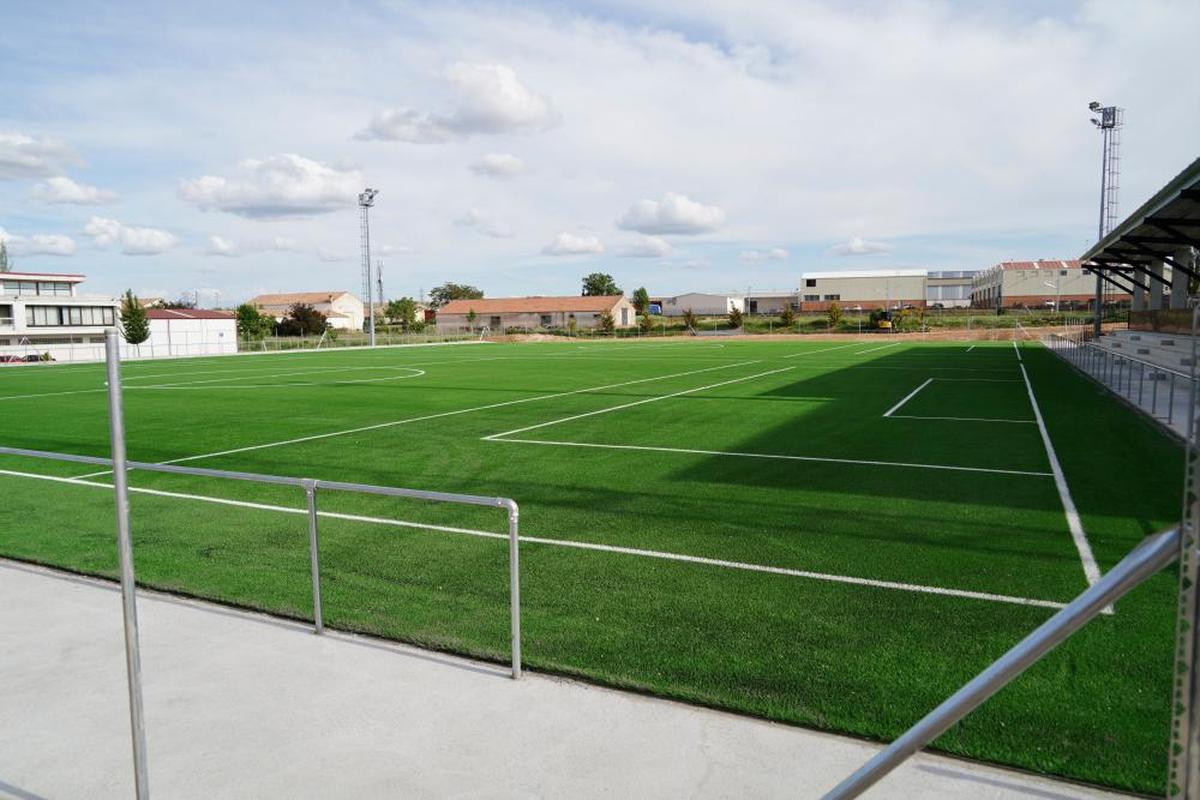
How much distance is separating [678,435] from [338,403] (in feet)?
36.2

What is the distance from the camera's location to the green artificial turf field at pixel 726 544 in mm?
5156

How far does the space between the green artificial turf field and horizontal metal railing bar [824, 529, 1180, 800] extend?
203 centimetres

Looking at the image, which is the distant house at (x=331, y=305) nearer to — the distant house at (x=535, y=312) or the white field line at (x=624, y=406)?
the distant house at (x=535, y=312)

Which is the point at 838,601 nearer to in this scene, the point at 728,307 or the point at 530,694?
the point at 530,694

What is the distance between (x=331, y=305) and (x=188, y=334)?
82.0 m

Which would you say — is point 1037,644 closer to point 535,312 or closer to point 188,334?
point 188,334

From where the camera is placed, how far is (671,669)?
539 cm

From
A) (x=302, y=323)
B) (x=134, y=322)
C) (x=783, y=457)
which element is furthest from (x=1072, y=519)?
(x=302, y=323)

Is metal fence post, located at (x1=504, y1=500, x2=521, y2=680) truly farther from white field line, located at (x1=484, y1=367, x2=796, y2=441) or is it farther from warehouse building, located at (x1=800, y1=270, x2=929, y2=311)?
warehouse building, located at (x1=800, y1=270, x2=929, y2=311)

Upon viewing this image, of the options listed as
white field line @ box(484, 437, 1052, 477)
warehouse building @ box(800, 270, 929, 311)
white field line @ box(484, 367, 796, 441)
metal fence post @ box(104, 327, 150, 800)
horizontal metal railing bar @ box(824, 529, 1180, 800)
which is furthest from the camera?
warehouse building @ box(800, 270, 929, 311)

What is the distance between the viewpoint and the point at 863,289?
5212 inches

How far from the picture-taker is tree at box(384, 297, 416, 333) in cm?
12112

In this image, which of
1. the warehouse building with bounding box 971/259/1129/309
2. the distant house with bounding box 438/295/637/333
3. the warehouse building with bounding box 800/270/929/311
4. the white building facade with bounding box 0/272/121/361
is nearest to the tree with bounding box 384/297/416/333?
the distant house with bounding box 438/295/637/333

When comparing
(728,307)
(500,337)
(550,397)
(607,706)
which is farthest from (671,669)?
(728,307)
